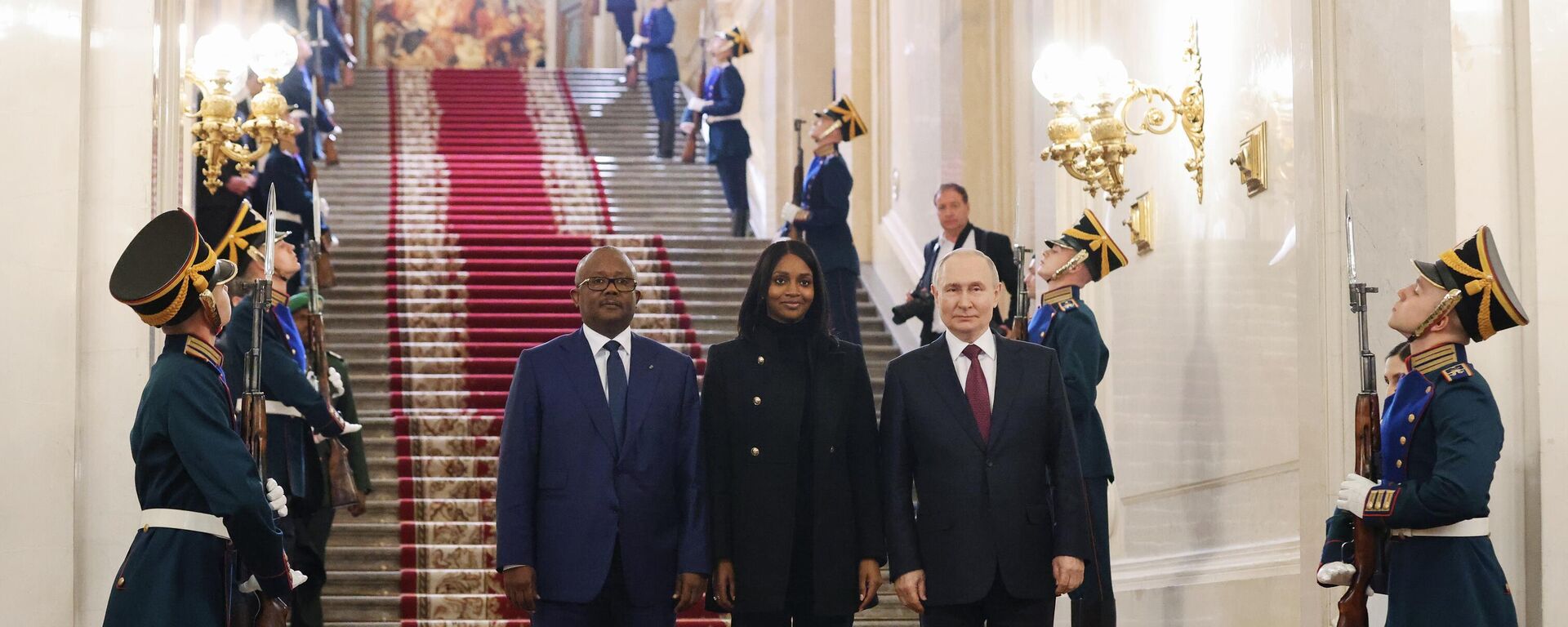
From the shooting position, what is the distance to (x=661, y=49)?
18797mm

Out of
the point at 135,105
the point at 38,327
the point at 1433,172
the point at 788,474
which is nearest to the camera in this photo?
the point at 788,474

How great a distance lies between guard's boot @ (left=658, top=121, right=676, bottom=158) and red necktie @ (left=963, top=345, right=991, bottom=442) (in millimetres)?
13065

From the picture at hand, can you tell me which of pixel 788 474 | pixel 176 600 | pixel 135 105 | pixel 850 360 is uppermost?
pixel 135 105

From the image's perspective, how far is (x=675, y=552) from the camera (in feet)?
16.9

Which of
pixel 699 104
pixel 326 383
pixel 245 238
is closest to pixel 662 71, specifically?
pixel 699 104

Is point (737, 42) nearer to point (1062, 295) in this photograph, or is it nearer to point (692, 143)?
point (692, 143)

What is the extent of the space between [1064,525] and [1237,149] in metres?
2.54

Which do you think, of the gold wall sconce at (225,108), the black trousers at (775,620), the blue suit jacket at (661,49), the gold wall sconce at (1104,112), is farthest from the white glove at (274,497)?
the blue suit jacket at (661,49)

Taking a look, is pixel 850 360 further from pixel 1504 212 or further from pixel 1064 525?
pixel 1504 212

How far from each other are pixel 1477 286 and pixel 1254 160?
6.41 feet

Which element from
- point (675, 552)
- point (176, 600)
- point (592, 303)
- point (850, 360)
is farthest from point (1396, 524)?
point (176, 600)

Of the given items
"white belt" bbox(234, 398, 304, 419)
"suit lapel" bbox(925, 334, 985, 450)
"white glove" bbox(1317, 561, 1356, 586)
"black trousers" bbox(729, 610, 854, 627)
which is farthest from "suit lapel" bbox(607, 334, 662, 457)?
"white belt" bbox(234, 398, 304, 419)

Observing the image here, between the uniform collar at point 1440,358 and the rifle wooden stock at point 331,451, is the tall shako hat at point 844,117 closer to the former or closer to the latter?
the rifle wooden stock at point 331,451

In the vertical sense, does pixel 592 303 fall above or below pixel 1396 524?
above
